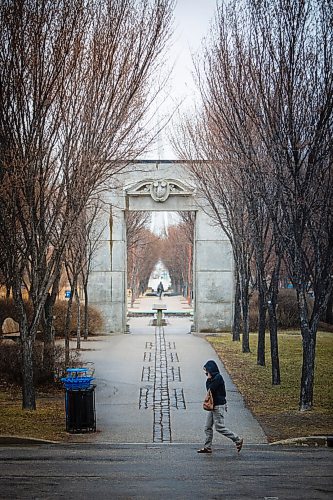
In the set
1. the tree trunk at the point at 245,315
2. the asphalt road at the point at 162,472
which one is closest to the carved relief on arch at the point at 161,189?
the tree trunk at the point at 245,315

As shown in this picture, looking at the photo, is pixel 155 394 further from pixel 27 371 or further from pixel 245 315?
pixel 245 315

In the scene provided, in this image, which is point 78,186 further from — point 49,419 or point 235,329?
point 235,329

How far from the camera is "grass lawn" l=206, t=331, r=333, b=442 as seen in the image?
14.6m

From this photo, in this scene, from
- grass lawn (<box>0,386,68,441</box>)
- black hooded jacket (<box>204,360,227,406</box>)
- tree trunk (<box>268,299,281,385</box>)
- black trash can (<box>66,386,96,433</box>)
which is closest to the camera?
black hooded jacket (<box>204,360,227,406</box>)

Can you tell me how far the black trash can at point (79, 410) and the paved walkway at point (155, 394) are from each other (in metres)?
0.25

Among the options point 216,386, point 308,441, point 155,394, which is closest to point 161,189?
Result: point 155,394

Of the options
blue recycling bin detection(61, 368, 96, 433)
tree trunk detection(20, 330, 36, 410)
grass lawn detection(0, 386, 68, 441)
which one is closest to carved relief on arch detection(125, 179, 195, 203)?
grass lawn detection(0, 386, 68, 441)

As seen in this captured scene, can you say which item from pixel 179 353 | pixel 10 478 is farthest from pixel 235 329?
pixel 10 478

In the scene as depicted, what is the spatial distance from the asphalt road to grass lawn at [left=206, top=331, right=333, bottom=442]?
5.12 feet

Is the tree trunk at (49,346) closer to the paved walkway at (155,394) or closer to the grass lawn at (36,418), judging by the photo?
the grass lawn at (36,418)

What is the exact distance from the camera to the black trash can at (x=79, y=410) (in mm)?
14141

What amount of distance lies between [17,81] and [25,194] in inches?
81.3

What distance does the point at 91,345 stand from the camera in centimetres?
3075

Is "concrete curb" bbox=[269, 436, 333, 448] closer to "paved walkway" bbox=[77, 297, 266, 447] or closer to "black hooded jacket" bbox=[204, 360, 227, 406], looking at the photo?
"paved walkway" bbox=[77, 297, 266, 447]
